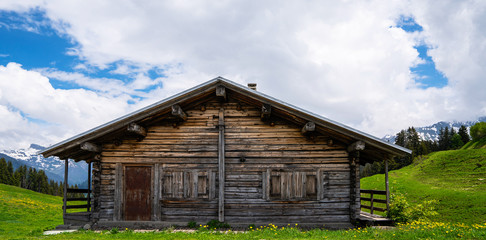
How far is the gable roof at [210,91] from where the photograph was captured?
11.8 meters

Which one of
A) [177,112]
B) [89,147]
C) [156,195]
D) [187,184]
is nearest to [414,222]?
[187,184]

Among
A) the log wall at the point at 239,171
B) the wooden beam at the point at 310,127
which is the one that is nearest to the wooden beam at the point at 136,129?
the log wall at the point at 239,171

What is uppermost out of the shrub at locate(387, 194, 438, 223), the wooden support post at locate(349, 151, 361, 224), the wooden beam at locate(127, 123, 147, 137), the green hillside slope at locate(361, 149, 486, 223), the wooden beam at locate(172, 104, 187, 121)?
the wooden beam at locate(172, 104, 187, 121)

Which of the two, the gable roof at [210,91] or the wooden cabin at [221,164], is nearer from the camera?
the gable roof at [210,91]

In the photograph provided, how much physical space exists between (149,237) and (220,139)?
14.7ft

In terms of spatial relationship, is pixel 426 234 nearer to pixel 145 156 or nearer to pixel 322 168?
pixel 322 168

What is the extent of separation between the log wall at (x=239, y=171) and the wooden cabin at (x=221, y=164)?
0.04 m

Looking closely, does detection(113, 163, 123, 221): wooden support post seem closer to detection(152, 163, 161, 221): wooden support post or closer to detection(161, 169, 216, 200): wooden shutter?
detection(152, 163, 161, 221): wooden support post

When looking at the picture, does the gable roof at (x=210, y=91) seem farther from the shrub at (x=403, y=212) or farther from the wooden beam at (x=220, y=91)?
the shrub at (x=403, y=212)

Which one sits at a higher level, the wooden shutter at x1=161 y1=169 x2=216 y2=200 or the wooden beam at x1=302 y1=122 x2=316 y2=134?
the wooden beam at x1=302 y1=122 x2=316 y2=134

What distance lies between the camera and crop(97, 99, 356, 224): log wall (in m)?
12.4

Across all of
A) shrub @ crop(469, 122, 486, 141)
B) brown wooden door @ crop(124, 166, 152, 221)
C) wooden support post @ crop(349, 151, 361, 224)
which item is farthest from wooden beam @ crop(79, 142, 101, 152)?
shrub @ crop(469, 122, 486, 141)

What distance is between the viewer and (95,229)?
1228 centimetres

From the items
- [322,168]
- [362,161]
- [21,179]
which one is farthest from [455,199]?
[21,179]
